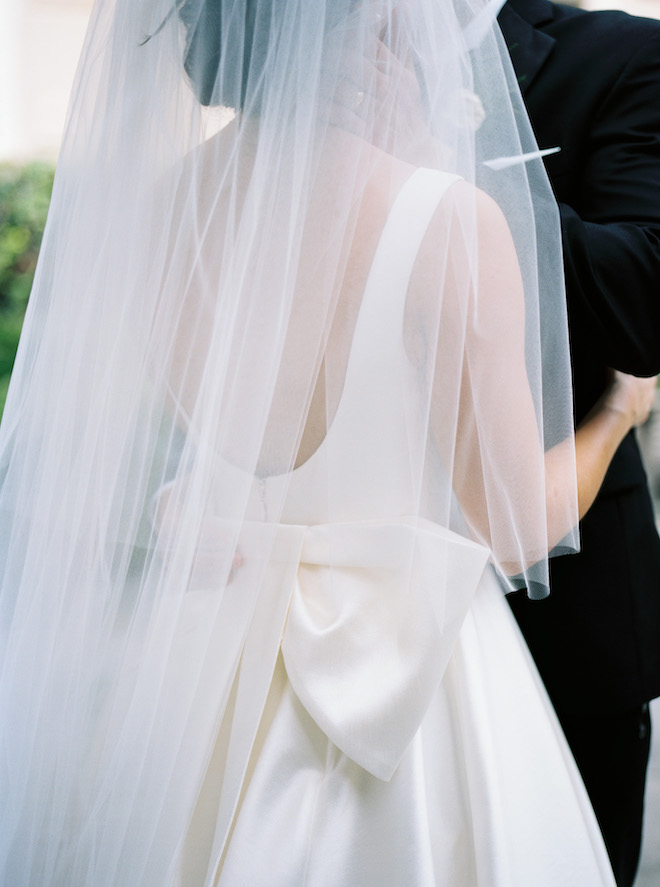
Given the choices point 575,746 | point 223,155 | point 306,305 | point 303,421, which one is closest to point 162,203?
point 223,155

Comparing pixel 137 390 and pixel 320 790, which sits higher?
pixel 137 390

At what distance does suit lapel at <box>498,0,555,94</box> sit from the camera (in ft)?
4.76

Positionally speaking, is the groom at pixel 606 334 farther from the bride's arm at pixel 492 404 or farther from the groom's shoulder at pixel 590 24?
the bride's arm at pixel 492 404

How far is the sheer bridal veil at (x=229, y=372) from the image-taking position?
105cm

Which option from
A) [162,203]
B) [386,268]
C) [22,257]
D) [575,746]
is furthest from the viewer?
[22,257]

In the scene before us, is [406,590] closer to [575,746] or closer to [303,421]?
[303,421]

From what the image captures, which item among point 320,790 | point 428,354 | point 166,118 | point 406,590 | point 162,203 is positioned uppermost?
point 166,118

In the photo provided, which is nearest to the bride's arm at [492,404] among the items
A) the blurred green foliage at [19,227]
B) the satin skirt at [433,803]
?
the satin skirt at [433,803]

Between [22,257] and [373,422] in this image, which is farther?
[22,257]

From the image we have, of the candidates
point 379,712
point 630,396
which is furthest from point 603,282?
point 379,712

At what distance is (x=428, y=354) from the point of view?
3.43ft

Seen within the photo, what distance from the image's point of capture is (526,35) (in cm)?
149

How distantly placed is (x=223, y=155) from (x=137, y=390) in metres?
0.34

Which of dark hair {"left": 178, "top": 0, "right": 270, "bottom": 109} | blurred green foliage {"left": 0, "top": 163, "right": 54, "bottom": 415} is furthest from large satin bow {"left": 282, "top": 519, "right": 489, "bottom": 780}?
blurred green foliage {"left": 0, "top": 163, "right": 54, "bottom": 415}
